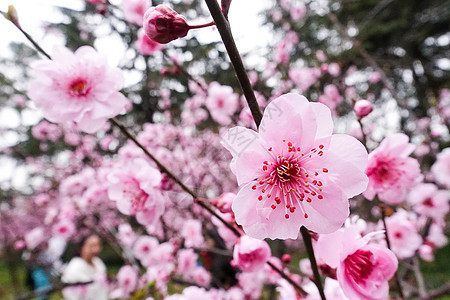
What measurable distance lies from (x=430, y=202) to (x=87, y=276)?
341cm

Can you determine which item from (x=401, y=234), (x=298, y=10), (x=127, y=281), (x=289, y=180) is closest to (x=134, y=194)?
(x=289, y=180)

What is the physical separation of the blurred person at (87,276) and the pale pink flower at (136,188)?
7.57ft

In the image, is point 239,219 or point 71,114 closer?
point 239,219

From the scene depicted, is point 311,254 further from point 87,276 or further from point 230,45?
point 87,276

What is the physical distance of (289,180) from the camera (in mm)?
754

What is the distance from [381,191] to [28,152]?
11148 millimetres

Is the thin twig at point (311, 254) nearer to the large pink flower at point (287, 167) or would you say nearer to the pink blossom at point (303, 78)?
the large pink flower at point (287, 167)

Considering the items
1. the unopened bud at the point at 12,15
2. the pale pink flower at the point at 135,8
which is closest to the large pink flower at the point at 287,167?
the unopened bud at the point at 12,15

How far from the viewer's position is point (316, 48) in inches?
265

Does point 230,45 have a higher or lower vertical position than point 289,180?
higher

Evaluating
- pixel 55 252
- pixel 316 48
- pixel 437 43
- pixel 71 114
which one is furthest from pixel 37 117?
pixel 437 43

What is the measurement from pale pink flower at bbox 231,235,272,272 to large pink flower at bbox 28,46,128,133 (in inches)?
22.8

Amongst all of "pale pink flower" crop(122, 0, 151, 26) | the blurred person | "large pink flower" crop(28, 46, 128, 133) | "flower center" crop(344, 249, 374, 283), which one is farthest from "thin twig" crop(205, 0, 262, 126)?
the blurred person

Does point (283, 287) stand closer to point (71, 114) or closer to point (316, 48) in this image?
point (71, 114)
